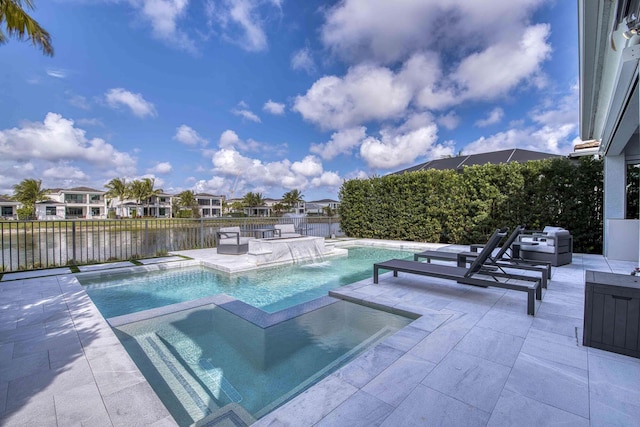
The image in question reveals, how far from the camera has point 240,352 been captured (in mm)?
2967

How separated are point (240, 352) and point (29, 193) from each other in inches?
2285

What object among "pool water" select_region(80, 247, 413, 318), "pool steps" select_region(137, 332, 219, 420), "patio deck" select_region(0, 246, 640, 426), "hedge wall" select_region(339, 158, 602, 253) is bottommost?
"pool water" select_region(80, 247, 413, 318)

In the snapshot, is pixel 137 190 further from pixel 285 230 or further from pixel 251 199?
pixel 285 230

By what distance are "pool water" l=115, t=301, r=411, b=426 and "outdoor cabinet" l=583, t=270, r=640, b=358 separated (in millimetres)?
1787

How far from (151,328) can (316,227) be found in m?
10.5

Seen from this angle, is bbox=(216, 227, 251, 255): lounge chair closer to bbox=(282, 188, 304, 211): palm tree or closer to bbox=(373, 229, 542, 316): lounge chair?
bbox=(373, 229, 542, 316): lounge chair

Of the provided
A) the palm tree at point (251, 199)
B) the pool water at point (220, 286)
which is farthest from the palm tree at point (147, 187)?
the pool water at point (220, 286)

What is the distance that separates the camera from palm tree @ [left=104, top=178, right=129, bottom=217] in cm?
4581

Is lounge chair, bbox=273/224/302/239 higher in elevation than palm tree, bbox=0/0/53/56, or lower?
lower

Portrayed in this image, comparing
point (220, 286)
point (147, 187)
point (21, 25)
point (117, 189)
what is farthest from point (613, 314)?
point (117, 189)

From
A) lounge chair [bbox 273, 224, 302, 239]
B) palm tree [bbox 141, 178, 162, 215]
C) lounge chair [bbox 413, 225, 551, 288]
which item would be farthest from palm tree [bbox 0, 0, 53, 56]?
palm tree [bbox 141, 178, 162, 215]

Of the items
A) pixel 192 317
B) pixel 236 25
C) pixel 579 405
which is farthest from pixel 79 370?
pixel 236 25

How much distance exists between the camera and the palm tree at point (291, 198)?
63406mm

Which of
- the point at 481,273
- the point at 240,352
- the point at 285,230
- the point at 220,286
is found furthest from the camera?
the point at 285,230
